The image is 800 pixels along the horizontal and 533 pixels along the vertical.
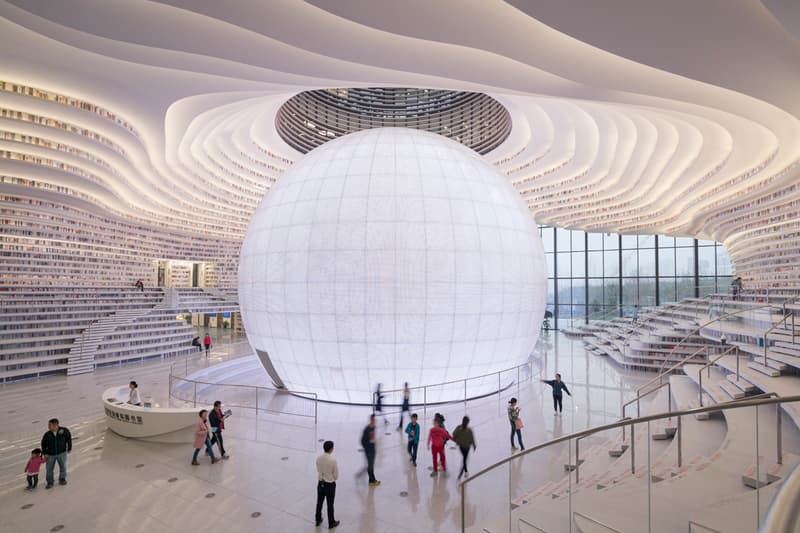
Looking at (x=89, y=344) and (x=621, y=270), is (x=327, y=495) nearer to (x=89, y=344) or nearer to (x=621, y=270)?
(x=89, y=344)

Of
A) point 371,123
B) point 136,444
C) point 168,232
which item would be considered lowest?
point 136,444

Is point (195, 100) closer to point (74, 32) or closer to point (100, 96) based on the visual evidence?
point (100, 96)

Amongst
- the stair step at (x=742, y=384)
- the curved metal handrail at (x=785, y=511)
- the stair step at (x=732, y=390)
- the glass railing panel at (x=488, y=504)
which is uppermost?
the curved metal handrail at (x=785, y=511)

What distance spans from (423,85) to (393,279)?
16.6 feet

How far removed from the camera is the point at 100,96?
13.3 metres

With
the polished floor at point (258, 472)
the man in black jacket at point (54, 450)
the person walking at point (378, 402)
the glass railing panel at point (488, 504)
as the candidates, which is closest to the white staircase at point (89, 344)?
the polished floor at point (258, 472)

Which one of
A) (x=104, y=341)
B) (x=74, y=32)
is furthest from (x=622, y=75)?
(x=104, y=341)

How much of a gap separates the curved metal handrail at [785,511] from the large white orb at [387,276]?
858cm

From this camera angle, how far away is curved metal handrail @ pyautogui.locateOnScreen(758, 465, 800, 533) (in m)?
2.37

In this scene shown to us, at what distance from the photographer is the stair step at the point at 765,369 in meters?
8.37

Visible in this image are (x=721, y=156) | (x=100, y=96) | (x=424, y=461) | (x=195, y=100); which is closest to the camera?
(x=424, y=461)

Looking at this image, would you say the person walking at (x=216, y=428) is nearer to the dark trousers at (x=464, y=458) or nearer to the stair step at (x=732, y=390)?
the dark trousers at (x=464, y=458)

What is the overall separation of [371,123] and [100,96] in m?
13.7

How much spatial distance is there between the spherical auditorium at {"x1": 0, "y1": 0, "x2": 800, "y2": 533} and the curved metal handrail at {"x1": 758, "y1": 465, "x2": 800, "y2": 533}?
0.08 ft
